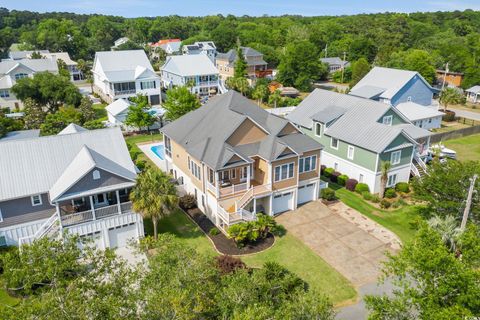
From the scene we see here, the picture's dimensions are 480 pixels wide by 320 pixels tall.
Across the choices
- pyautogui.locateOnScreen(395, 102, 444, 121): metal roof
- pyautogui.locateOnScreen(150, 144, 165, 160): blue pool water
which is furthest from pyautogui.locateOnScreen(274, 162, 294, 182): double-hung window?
pyautogui.locateOnScreen(395, 102, 444, 121): metal roof

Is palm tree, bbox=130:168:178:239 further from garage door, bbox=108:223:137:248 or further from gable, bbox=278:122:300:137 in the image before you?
gable, bbox=278:122:300:137

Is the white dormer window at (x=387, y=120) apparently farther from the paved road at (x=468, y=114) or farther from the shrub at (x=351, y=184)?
the paved road at (x=468, y=114)

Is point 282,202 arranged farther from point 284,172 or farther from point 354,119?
point 354,119

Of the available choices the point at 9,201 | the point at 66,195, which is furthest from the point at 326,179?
the point at 9,201

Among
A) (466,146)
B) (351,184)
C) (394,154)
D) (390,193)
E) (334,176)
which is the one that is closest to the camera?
(390,193)

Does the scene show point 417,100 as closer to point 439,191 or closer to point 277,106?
point 277,106

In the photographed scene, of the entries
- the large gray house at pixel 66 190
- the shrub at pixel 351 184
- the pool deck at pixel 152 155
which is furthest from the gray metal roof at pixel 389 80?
the large gray house at pixel 66 190

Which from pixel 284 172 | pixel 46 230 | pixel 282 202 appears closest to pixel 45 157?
pixel 46 230
